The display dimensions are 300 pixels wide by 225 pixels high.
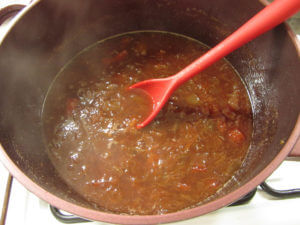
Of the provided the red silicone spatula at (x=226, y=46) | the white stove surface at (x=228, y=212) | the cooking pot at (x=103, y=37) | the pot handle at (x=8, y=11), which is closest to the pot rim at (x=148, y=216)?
the cooking pot at (x=103, y=37)

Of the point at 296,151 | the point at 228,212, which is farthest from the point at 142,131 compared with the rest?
the point at 296,151

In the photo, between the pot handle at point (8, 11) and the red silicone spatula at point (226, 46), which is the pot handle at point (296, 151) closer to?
the red silicone spatula at point (226, 46)

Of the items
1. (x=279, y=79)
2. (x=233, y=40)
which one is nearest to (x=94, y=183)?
(x=233, y=40)

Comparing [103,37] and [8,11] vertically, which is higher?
[8,11]

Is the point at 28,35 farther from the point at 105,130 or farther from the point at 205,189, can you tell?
the point at 205,189

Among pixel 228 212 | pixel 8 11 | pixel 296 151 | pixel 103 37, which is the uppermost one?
pixel 8 11

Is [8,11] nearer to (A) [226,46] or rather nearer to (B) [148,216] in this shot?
(A) [226,46]
